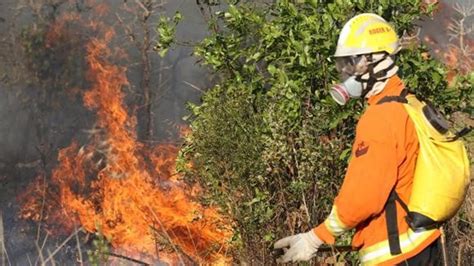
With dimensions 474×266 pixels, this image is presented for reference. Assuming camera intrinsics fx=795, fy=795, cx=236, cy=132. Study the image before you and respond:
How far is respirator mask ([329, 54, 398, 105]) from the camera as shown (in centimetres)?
329

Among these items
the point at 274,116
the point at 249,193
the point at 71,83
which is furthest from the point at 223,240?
the point at 71,83

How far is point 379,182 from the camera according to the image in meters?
2.99

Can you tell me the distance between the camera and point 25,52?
24422mm

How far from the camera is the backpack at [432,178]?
3025mm

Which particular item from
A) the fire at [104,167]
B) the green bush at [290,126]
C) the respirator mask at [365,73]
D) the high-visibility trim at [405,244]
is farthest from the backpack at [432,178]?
the fire at [104,167]

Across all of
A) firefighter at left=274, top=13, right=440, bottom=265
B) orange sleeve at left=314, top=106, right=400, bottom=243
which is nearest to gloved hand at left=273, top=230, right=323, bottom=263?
firefighter at left=274, top=13, right=440, bottom=265

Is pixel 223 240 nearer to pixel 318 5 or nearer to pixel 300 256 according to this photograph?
pixel 318 5

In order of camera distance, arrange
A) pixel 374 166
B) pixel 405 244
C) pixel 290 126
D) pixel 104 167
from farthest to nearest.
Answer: pixel 104 167, pixel 290 126, pixel 405 244, pixel 374 166

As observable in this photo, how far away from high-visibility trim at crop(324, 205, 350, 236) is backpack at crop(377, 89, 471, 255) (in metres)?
0.18

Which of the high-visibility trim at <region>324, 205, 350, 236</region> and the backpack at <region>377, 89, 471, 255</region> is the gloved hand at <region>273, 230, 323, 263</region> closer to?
the high-visibility trim at <region>324, 205, 350, 236</region>

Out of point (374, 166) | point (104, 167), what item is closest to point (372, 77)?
point (374, 166)

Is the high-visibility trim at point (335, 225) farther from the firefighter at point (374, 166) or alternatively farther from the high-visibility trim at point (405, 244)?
the high-visibility trim at point (405, 244)

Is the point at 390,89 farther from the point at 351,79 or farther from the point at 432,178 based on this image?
the point at 432,178

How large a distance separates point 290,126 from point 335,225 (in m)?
2.80
